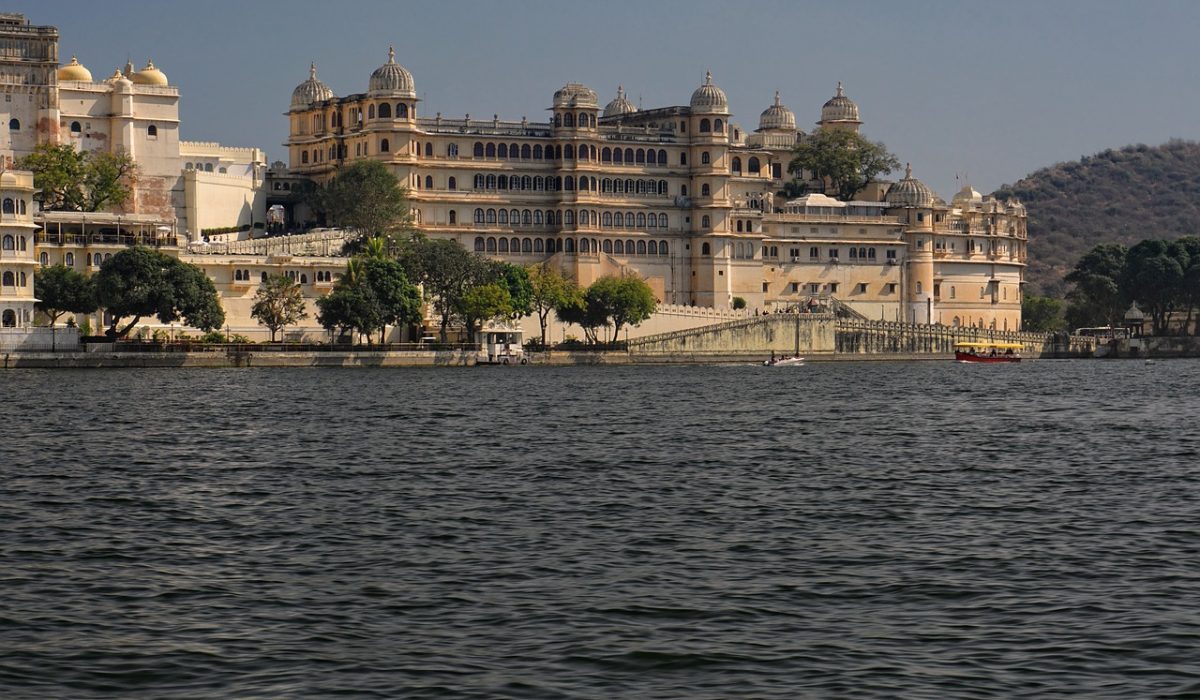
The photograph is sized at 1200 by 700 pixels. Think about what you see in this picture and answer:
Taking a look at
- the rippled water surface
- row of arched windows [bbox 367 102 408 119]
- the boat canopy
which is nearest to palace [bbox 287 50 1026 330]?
row of arched windows [bbox 367 102 408 119]

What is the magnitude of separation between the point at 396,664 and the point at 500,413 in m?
41.7

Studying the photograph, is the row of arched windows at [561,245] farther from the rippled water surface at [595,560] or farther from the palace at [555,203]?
the rippled water surface at [595,560]

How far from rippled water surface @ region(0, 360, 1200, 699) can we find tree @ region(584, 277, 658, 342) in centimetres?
5597

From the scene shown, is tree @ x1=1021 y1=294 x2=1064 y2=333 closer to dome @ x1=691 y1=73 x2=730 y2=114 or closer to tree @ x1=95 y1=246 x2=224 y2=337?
dome @ x1=691 y1=73 x2=730 y2=114

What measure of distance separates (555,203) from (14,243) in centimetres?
4401

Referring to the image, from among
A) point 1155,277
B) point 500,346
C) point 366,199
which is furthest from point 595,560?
point 1155,277

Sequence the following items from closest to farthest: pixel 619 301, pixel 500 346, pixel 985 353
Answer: pixel 500 346 < pixel 619 301 < pixel 985 353

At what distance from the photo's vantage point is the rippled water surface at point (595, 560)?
21.0 metres

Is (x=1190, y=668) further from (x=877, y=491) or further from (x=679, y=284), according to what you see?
(x=679, y=284)

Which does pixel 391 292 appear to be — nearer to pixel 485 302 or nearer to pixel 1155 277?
pixel 485 302

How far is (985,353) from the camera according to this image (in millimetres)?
128375

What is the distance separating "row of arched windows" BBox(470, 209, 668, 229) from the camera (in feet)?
419

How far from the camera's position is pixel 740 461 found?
44.6m

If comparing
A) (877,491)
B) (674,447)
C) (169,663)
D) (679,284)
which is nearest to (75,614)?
(169,663)
